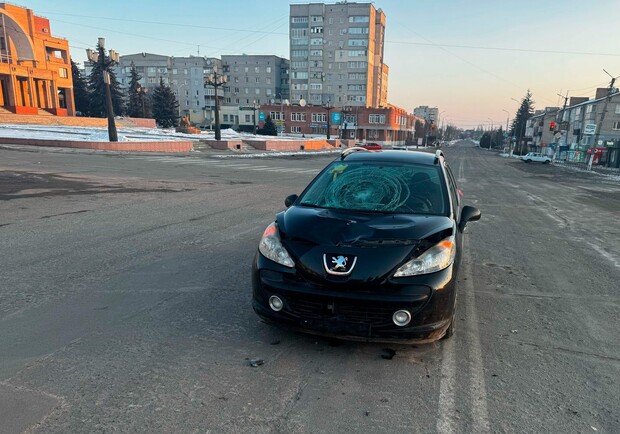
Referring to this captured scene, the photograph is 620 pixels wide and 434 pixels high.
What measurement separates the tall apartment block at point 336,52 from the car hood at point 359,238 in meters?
102

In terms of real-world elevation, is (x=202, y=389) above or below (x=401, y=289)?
below

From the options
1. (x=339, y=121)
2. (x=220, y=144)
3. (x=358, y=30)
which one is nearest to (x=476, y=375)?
(x=220, y=144)

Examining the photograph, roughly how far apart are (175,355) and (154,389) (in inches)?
18.4

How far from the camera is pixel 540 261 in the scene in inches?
248

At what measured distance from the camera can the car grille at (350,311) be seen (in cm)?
307

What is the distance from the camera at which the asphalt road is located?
2.62 m

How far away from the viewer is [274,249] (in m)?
3.51

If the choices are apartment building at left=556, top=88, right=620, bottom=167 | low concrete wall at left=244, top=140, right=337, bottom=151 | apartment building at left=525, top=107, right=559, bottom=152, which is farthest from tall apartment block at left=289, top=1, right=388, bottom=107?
apartment building at left=556, top=88, right=620, bottom=167

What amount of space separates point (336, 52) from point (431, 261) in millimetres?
108530

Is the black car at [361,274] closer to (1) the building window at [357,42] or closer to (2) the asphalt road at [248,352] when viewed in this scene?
(2) the asphalt road at [248,352]

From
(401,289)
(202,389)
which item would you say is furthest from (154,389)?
(401,289)

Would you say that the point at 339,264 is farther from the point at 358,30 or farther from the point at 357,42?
the point at 358,30

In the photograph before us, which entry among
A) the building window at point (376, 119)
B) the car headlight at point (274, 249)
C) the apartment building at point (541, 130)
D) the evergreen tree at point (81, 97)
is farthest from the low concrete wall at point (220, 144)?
the apartment building at point (541, 130)

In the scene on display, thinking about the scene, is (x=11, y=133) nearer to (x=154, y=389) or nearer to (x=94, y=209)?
(x=94, y=209)
